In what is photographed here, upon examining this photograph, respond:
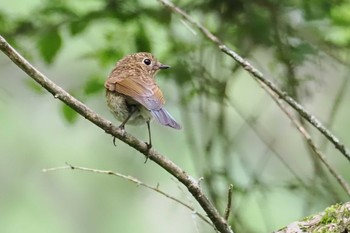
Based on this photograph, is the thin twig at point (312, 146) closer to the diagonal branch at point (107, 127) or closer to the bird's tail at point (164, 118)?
the bird's tail at point (164, 118)

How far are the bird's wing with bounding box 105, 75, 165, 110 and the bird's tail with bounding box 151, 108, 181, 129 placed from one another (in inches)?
1.2

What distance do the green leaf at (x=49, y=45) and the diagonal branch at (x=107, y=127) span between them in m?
1.90

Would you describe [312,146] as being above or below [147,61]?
below

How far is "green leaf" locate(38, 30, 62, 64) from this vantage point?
4.69 metres

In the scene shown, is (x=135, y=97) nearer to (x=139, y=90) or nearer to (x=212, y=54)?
(x=139, y=90)

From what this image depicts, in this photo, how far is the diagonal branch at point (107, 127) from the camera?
274cm

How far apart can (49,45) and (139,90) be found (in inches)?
57.5

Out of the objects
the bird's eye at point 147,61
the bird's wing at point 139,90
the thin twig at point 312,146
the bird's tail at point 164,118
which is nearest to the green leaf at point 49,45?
the bird's eye at point 147,61

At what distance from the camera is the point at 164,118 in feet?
10.5

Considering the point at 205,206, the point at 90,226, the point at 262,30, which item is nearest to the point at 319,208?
the point at 262,30

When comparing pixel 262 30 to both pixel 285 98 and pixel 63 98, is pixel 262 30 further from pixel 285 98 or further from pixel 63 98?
pixel 63 98

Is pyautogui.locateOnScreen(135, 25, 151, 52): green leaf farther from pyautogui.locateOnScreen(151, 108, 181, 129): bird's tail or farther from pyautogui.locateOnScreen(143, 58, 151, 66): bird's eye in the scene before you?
pyautogui.locateOnScreen(151, 108, 181, 129): bird's tail

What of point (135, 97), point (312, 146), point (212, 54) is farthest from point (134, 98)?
point (212, 54)

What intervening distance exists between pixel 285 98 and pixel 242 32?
62.8 inches
